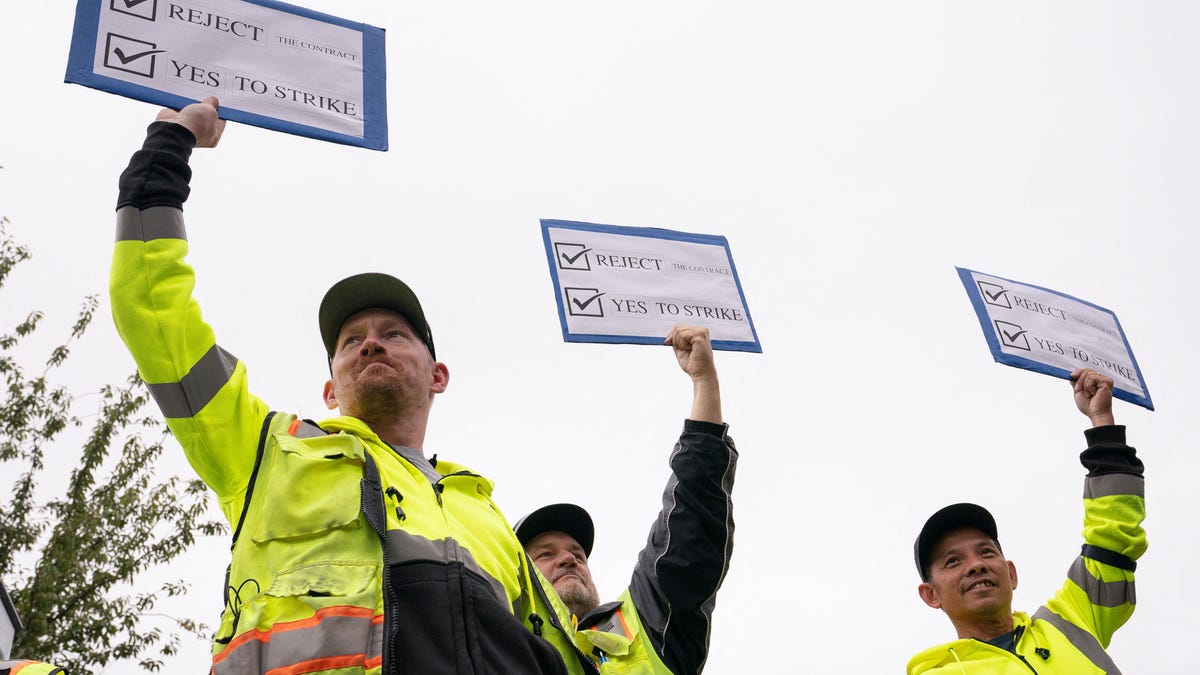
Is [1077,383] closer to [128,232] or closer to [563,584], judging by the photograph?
[563,584]

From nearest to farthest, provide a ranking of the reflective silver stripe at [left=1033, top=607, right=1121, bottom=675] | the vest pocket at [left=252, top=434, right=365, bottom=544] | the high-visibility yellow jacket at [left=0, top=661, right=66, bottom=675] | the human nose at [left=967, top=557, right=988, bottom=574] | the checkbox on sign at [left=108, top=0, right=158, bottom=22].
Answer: the vest pocket at [left=252, top=434, right=365, bottom=544] < the high-visibility yellow jacket at [left=0, top=661, right=66, bottom=675] < the checkbox on sign at [left=108, top=0, right=158, bottom=22] < the reflective silver stripe at [left=1033, top=607, right=1121, bottom=675] < the human nose at [left=967, top=557, right=988, bottom=574]

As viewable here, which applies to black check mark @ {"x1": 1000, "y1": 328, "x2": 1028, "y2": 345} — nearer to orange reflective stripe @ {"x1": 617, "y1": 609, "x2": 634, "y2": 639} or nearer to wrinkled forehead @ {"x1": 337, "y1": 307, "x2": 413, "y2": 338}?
orange reflective stripe @ {"x1": 617, "y1": 609, "x2": 634, "y2": 639}

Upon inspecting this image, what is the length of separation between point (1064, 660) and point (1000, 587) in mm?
430

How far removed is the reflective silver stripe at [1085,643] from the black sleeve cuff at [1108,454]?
2.45 feet

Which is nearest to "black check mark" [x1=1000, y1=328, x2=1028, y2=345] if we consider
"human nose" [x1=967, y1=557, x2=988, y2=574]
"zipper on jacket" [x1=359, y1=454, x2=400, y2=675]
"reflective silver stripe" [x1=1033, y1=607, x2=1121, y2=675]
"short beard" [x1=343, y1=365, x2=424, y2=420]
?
"human nose" [x1=967, y1=557, x2=988, y2=574]

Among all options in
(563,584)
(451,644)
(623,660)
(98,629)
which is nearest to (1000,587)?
(563,584)

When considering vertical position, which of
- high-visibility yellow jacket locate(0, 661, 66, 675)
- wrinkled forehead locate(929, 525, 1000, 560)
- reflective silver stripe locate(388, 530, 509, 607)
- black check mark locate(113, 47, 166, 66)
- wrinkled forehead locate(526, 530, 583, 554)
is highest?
black check mark locate(113, 47, 166, 66)

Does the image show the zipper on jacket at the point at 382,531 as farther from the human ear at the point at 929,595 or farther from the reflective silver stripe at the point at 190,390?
the human ear at the point at 929,595

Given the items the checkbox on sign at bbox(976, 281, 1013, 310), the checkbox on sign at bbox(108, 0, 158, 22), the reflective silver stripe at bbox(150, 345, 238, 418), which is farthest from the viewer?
the checkbox on sign at bbox(976, 281, 1013, 310)

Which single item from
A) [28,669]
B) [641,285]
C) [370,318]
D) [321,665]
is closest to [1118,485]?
[641,285]

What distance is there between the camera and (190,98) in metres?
3.65

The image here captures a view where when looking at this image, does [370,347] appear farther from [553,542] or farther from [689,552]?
[553,542]

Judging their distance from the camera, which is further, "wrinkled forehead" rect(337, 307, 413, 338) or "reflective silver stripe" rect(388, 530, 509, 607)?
"wrinkled forehead" rect(337, 307, 413, 338)

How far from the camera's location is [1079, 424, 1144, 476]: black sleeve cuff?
4863 millimetres
